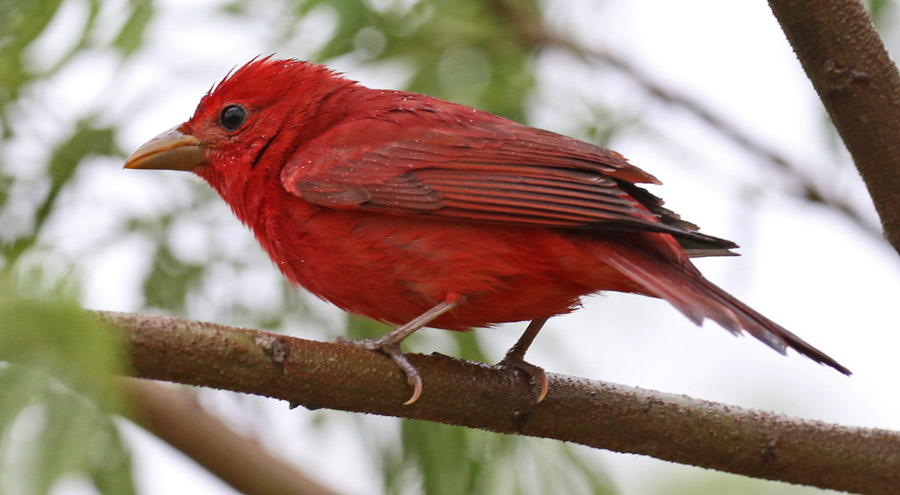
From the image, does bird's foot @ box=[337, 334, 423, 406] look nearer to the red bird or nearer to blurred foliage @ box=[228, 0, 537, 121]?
the red bird

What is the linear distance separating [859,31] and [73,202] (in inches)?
99.9

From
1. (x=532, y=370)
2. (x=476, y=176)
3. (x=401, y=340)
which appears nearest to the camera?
(x=401, y=340)

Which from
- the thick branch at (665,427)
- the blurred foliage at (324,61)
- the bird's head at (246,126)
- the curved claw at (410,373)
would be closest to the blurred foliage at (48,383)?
the blurred foliage at (324,61)

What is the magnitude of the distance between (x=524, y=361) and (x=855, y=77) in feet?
4.00

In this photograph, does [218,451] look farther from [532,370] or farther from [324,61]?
[324,61]

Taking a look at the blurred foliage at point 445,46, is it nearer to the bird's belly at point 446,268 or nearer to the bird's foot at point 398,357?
the bird's belly at point 446,268

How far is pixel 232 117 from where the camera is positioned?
442cm

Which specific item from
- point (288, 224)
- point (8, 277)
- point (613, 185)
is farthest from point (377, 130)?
point (8, 277)

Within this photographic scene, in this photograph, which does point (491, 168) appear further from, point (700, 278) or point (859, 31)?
point (859, 31)

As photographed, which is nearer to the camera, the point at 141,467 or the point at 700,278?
the point at 141,467

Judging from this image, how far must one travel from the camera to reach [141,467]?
9.89 feet

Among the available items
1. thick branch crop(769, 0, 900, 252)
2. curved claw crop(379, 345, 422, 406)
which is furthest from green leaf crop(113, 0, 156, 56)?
thick branch crop(769, 0, 900, 252)

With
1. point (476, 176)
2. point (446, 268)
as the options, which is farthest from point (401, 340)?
point (476, 176)

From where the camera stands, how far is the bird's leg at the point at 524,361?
3.41 meters
